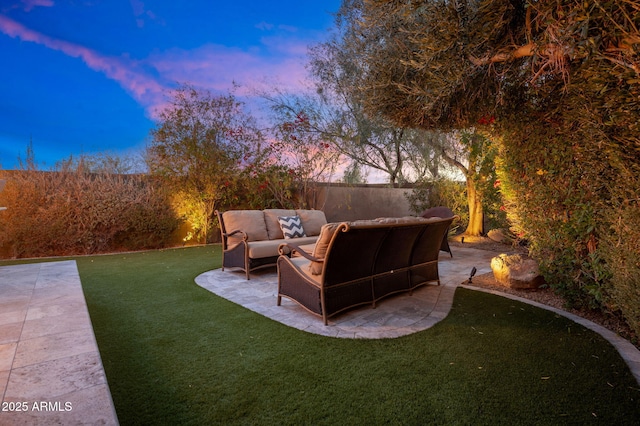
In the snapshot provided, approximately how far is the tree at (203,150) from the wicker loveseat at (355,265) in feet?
19.1

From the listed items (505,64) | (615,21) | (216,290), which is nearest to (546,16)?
(615,21)

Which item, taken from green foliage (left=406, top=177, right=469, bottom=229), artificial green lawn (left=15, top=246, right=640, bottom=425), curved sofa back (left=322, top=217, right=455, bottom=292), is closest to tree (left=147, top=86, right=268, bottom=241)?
green foliage (left=406, top=177, right=469, bottom=229)

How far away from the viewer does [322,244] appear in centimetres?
288

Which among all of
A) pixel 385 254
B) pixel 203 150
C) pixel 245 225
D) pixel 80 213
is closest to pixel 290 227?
pixel 245 225

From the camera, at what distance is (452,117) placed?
4.14 metres

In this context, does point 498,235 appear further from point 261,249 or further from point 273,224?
point 261,249

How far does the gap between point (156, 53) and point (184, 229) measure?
576 cm

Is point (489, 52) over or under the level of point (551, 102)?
over

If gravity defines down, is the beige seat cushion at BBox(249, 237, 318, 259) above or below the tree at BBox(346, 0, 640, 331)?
below

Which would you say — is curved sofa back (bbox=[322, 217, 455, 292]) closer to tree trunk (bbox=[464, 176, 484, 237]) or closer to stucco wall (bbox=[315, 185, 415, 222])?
tree trunk (bbox=[464, 176, 484, 237])

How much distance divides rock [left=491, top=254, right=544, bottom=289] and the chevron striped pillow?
302cm

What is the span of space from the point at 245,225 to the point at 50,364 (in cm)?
335

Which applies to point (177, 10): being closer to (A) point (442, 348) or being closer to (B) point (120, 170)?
(B) point (120, 170)

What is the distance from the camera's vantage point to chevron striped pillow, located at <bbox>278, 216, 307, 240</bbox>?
5.45 m
